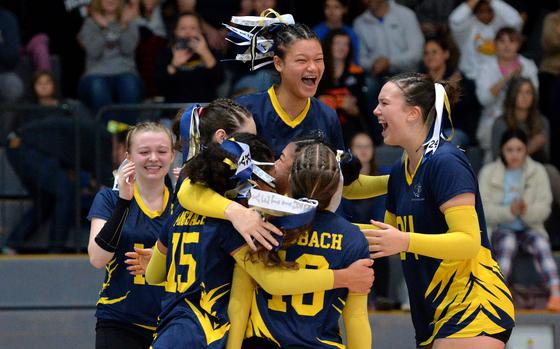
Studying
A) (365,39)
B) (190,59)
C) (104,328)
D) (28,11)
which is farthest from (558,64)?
(104,328)

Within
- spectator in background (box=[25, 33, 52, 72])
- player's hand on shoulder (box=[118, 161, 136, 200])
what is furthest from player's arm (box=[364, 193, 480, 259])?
spectator in background (box=[25, 33, 52, 72])

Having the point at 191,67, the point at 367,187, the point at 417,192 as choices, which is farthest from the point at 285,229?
the point at 191,67

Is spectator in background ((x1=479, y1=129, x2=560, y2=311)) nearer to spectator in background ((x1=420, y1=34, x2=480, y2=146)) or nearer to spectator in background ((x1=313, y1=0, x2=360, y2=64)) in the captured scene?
spectator in background ((x1=420, y1=34, x2=480, y2=146))

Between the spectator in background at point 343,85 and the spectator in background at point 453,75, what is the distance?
583 millimetres

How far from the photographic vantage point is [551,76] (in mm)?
9016

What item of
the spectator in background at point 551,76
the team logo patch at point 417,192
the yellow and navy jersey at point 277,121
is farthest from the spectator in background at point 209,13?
the team logo patch at point 417,192

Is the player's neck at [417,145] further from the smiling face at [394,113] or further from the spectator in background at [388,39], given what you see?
the spectator in background at [388,39]

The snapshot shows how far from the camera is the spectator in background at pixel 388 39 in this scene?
895 centimetres

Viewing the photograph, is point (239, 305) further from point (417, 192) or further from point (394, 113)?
point (394, 113)

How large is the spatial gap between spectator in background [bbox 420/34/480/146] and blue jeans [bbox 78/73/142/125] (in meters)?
2.32

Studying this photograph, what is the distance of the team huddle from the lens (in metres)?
3.81

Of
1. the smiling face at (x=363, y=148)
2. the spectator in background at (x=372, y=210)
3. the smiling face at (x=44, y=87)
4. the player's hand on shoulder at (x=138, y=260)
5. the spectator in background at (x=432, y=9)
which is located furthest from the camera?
the spectator in background at (x=432, y=9)

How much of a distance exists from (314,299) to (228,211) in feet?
1.43

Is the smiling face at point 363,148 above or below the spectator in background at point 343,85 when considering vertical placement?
below
